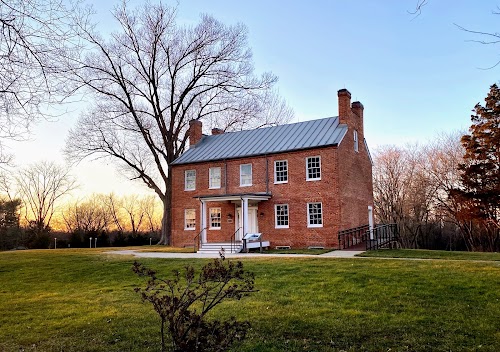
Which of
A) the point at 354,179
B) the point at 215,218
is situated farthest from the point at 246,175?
the point at 354,179

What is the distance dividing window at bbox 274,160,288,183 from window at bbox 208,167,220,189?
404 centimetres

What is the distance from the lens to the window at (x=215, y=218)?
86.3 ft

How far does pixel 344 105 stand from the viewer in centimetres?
2459

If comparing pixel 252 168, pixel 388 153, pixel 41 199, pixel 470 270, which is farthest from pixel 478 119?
pixel 41 199

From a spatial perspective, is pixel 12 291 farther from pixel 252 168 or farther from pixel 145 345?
pixel 252 168

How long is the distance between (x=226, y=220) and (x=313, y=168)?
629 centimetres

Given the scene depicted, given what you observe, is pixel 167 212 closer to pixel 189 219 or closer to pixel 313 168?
pixel 189 219

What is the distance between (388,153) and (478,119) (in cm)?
1246

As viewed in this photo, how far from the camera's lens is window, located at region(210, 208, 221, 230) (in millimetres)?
26312

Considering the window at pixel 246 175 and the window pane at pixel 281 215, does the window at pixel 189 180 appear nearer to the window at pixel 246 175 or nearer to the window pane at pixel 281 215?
the window at pixel 246 175

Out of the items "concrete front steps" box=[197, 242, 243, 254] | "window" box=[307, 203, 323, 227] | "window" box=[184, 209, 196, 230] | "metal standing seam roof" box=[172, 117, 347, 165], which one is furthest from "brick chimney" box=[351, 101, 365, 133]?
"window" box=[184, 209, 196, 230]

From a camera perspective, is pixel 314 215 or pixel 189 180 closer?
pixel 314 215

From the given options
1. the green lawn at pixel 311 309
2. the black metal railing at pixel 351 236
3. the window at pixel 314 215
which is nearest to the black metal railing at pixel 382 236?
the black metal railing at pixel 351 236

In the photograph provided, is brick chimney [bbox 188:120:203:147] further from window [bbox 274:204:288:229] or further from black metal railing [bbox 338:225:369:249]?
black metal railing [bbox 338:225:369:249]
